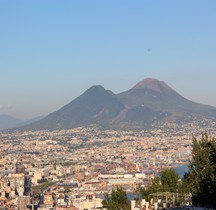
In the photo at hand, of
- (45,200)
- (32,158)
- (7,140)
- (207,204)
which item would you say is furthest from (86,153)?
(207,204)

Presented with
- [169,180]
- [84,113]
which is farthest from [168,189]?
[84,113]

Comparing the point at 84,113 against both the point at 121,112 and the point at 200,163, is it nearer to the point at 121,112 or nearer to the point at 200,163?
the point at 121,112

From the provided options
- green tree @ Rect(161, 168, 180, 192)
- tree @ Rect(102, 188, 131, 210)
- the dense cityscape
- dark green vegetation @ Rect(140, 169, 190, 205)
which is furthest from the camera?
the dense cityscape

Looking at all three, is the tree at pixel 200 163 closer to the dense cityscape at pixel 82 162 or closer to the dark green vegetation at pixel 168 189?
the dark green vegetation at pixel 168 189

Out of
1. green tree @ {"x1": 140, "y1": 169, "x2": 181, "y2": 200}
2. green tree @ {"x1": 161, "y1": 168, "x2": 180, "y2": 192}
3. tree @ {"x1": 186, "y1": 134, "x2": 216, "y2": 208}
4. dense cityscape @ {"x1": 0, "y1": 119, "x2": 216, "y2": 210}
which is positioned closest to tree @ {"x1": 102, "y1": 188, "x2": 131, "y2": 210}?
green tree @ {"x1": 140, "y1": 169, "x2": 181, "y2": 200}

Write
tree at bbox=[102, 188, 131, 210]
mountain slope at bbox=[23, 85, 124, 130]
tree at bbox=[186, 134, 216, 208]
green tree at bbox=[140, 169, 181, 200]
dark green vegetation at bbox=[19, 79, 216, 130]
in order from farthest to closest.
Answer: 1. mountain slope at bbox=[23, 85, 124, 130]
2. dark green vegetation at bbox=[19, 79, 216, 130]
3. green tree at bbox=[140, 169, 181, 200]
4. tree at bbox=[102, 188, 131, 210]
5. tree at bbox=[186, 134, 216, 208]

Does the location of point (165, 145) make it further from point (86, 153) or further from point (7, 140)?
point (7, 140)

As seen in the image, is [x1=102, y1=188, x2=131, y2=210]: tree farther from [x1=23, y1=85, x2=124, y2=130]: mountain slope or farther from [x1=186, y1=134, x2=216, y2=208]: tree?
[x1=23, y1=85, x2=124, y2=130]: mountain slope
